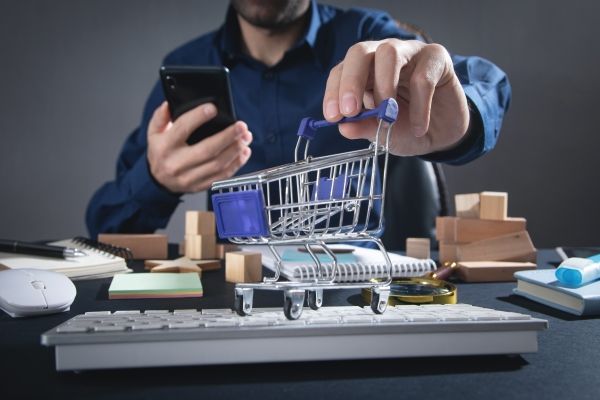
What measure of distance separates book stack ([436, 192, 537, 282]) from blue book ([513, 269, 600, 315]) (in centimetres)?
17

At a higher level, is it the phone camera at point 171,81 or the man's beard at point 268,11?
the man's beard at point 268,11

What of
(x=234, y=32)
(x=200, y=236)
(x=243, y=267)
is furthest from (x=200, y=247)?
(x=234, y=32)

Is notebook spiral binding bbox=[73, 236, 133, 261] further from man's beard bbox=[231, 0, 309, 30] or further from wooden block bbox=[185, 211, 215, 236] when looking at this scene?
man's beard bbox=[231, 0, 309, 30]

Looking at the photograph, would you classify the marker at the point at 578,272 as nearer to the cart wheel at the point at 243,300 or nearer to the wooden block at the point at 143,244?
the cart wheel at the point at 243,300

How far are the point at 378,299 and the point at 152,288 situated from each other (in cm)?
42

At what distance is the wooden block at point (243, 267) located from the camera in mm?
1034

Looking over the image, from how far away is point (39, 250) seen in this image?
1143mm

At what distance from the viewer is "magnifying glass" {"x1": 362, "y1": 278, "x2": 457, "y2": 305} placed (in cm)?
81

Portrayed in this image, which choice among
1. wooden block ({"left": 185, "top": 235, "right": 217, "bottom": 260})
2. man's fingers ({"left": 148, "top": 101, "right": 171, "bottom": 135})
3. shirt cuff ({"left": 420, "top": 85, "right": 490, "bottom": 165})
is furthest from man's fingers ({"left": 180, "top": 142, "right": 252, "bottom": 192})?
shirt cuff ({"left": 420, "top": 85, "right": 490, "bottom": 165})

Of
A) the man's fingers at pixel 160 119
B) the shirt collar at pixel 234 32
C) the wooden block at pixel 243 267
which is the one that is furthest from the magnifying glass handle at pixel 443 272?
the shirt collar at pixel 234 32

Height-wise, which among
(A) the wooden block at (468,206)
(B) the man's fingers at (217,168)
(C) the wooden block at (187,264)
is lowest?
(C) the wooden block at (187,264)

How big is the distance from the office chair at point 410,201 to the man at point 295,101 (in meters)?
0.19

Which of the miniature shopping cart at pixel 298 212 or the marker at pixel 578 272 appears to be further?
the marker at pixel 578 272

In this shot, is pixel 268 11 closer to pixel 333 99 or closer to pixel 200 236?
pixel 200 236
